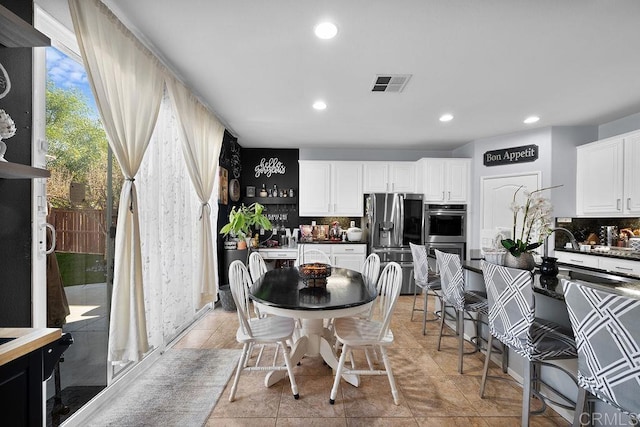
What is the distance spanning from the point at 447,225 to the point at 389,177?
1.35m

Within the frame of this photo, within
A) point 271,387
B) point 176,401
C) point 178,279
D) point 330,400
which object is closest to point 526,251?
point 330,400

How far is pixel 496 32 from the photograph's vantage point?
2078 mm

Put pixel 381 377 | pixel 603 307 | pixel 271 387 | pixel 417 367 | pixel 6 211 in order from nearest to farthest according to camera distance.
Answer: pixel 603 307 < pixel 6 211 < pixel 271 387 < pixel 381 377 < pixel 417 367

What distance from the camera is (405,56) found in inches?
95.0

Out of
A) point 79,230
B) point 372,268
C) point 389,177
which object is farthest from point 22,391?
point 389,177

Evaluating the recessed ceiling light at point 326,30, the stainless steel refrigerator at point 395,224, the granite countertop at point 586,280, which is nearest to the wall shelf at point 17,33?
the recessed ceiling light at point 326,30

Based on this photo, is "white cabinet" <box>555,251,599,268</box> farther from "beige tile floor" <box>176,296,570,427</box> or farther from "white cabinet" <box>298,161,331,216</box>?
"white cabinet" <box>298,161,331,216</box>

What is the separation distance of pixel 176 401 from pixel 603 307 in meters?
2.62

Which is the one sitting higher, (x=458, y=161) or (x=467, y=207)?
(x=458, y=161)

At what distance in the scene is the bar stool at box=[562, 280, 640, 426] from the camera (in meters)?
1.13

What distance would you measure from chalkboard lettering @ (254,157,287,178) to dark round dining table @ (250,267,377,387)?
126 inches

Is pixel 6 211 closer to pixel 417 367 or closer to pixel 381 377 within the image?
pixel 381 377

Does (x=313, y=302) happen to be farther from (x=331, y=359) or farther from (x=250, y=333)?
(x=331, y=359)

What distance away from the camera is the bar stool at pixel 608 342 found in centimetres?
113
